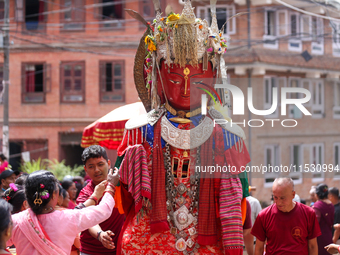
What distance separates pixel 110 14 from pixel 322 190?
48.5ft

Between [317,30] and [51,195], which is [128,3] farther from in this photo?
[51,195]

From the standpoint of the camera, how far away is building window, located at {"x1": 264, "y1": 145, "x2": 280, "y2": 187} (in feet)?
15.5

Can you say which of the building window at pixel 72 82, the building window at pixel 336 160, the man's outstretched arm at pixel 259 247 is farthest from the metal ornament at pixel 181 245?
the building window at pixel 72 82

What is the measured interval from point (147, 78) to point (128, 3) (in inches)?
601

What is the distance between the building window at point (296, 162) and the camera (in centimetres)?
487

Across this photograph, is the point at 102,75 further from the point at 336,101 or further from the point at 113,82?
the point at 336,101

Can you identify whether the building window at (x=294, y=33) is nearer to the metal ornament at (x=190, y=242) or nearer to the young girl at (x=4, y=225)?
the metal ornament at (x=190, y=242)

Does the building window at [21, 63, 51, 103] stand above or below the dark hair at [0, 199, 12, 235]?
above

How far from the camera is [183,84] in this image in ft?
13.2

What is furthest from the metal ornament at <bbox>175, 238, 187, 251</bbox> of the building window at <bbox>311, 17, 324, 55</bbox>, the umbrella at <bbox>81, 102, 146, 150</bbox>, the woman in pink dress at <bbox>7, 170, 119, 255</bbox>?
the building window at <bbox>311, 17, 324, 55</bbox>

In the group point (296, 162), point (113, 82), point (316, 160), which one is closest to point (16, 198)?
point (296, 162)

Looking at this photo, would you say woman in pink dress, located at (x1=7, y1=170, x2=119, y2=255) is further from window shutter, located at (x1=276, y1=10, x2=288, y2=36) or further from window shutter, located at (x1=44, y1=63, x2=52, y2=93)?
window shutter, located at (x1=44, y1=63, x2=52, y2=93)

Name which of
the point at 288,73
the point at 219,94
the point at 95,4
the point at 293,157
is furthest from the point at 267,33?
the point at 219,94

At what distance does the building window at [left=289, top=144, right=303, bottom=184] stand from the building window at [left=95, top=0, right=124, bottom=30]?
1358 cm
